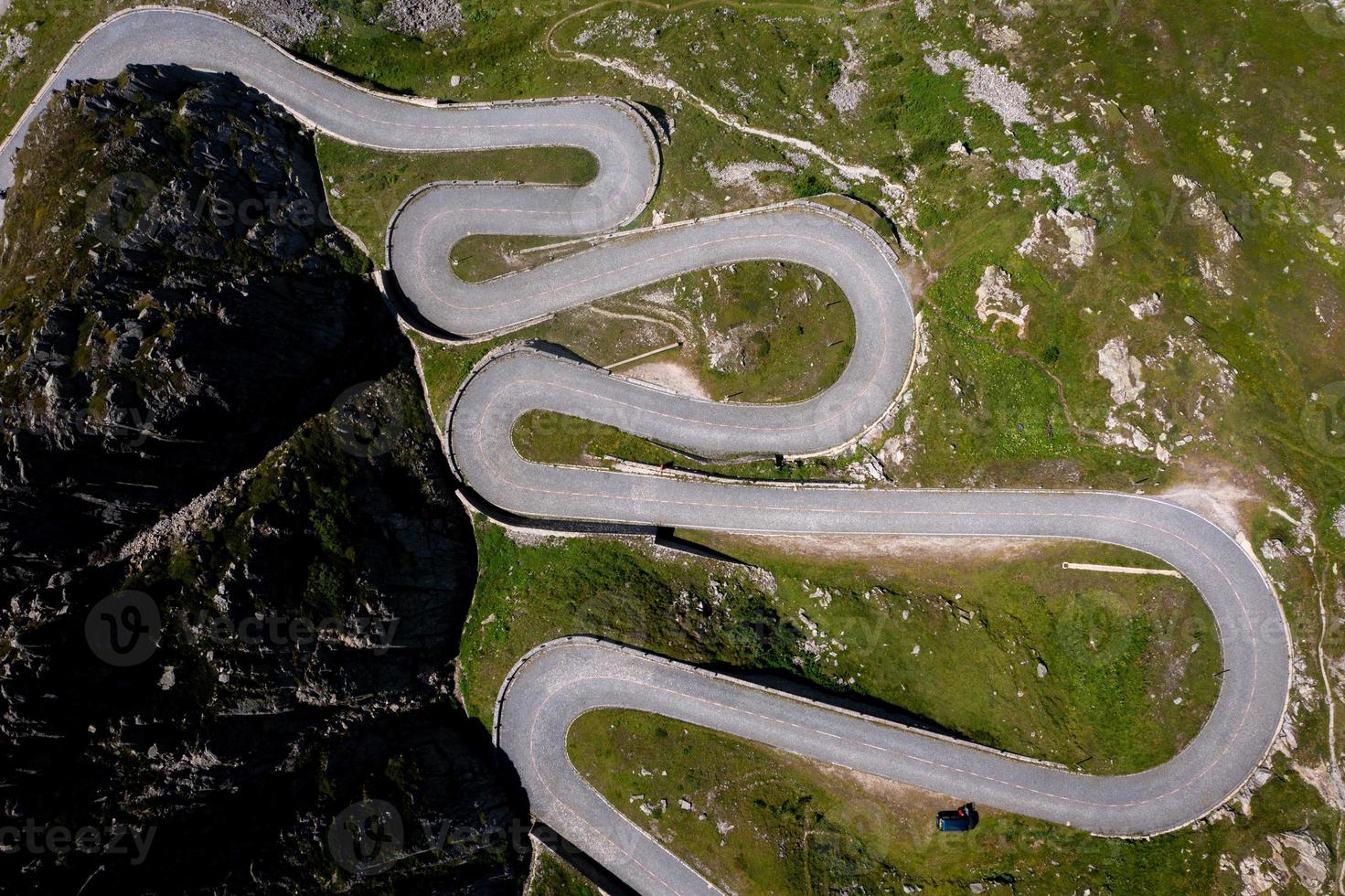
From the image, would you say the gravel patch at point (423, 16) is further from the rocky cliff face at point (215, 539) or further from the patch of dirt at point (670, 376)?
the patch of dirt at point (670, 376)

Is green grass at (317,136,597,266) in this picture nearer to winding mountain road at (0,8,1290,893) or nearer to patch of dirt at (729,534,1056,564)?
winding mountain road at (0,8,1290,893)

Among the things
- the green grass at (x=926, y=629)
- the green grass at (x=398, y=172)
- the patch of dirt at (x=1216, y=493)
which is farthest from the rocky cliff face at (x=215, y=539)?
the patch of dirt at (x=1216, y=493)

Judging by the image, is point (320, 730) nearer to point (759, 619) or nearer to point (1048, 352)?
point (759, 619)

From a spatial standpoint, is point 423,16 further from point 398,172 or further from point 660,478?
point 660,478

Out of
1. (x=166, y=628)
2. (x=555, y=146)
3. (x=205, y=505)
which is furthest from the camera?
(x=555, y=146)

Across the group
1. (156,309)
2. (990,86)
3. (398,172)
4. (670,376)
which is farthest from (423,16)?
(990,86)

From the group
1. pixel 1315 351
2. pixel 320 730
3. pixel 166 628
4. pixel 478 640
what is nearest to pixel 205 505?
pixel 166 628
